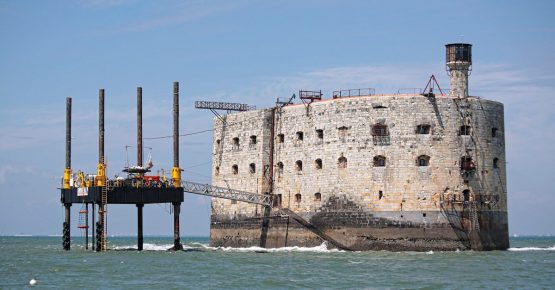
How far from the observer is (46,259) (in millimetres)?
61750

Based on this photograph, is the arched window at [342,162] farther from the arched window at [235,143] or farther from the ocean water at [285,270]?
the arched window at [235,143]

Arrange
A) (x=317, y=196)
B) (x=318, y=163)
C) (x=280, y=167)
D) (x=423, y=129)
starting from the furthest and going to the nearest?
(x=280, y=167) < (x=318, y=163) < (x=317, y=196) < (x=423, y=129)

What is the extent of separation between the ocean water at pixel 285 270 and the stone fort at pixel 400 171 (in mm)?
1389

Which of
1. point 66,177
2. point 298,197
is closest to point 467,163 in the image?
point 298,197

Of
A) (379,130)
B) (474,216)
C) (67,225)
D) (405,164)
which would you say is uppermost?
(379,130)

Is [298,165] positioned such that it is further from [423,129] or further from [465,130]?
[465,130]

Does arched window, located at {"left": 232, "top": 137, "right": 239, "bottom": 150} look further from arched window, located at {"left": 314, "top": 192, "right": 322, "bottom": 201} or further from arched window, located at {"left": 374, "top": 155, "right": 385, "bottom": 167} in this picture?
arched window, located at {"left": 374, "top": 155, "right": 385, "bottom": 167}

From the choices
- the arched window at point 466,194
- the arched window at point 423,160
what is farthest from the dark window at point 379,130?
the arched window at point 466,194

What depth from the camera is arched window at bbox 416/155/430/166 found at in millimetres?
61688

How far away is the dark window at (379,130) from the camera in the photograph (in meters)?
62.6

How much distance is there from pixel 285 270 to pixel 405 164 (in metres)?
13.7

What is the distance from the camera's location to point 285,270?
51.1 meters

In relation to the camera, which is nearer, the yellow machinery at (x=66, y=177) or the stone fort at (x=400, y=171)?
the stone fort at (x=400, y=171)

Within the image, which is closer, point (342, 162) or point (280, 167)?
point (342, 162)
